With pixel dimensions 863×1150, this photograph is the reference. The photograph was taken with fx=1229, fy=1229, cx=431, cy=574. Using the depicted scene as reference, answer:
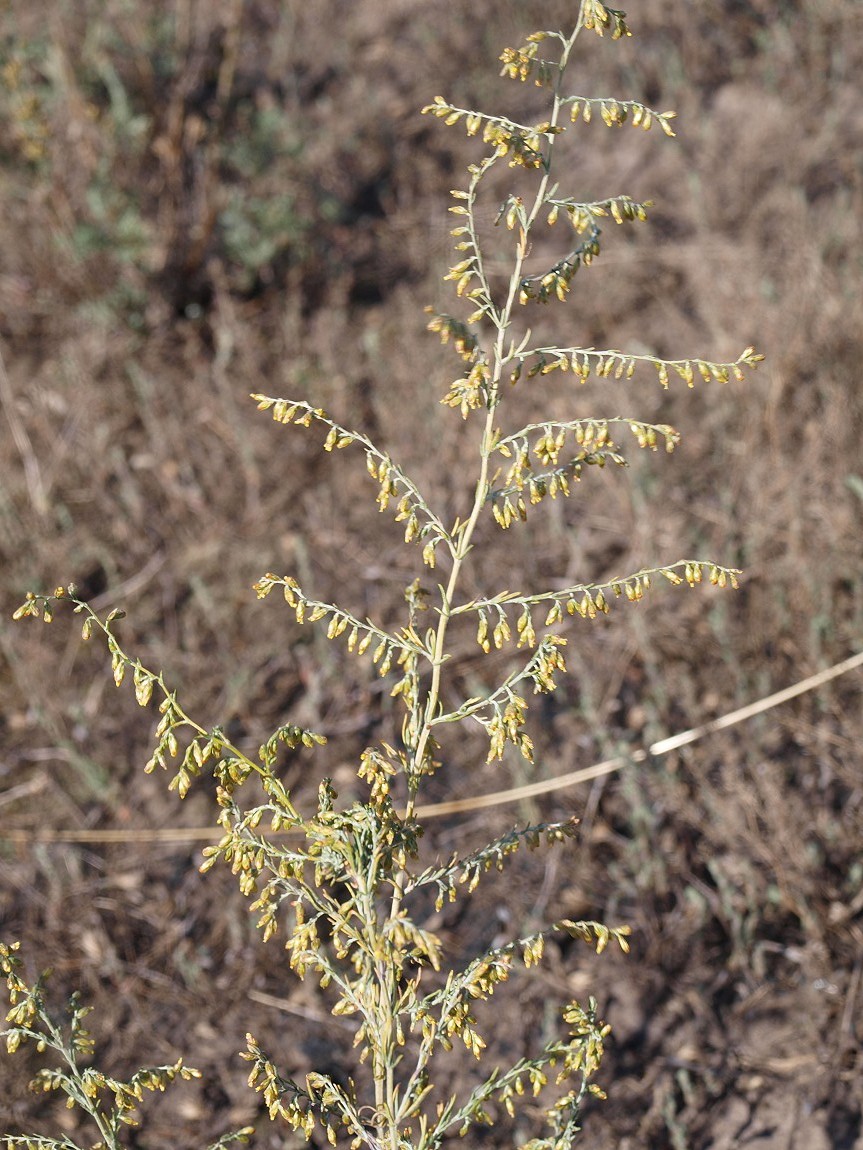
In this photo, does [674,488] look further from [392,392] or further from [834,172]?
[834,172]

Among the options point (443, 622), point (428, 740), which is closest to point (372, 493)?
point (428, 740)

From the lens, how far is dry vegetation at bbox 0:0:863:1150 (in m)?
3.51

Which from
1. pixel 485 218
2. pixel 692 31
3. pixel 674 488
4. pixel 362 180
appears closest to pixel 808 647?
pixel 674 488

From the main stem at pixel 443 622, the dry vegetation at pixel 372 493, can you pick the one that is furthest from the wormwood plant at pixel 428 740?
the dry vegetation at pixel 372 493

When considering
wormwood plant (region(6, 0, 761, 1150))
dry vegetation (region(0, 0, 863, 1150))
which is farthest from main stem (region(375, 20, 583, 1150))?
dry vegetation (region(0, 0, 863, 1150))

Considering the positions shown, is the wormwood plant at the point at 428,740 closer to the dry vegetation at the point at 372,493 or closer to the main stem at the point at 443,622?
the main stem at the point at 443,622

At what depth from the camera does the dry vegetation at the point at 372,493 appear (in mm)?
3510

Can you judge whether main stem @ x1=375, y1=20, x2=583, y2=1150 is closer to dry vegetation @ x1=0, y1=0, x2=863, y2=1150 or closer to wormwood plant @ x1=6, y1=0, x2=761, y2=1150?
wormwood plant @ x1=6, y1=0, x2=761, y2=1150

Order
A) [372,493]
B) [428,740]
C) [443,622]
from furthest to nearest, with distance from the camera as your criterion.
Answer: [372,493] → [428,740] → [443,622]

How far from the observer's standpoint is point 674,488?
4832mm

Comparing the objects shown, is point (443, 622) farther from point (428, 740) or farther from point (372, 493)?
point (372, 493)

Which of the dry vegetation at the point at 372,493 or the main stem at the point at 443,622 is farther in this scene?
the dry vegetation at the point at 372,493

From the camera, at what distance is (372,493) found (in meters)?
5.10

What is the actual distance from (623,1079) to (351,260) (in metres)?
4.04
